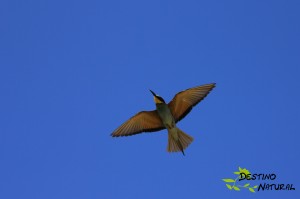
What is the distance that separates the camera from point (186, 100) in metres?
8.05

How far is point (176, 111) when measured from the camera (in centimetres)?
816

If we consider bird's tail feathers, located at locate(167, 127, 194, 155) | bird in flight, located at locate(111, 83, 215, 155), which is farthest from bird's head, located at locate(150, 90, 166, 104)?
bird's tail feathers, located at locate(167, 127, 194, 155)

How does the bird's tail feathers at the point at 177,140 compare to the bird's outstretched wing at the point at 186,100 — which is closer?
the bird's outstretched wing at the point at 186,100

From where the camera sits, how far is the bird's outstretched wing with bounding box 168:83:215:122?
26.0 ft

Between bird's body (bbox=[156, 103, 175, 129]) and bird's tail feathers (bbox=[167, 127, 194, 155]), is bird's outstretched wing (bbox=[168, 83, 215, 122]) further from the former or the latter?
bird's tail feathers (bbox=[167, 127, 194, 155])

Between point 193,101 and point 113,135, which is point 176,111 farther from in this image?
point 113,135

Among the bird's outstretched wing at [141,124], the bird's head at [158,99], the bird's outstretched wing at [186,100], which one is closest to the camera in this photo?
the bird's outstretched wing at [186,100]

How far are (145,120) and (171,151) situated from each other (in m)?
0.63

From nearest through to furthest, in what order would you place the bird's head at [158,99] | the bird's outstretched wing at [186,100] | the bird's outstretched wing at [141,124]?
the bird's outstretched wing at [186,100]
the bird's head at [158,99]
the bird's outstretched wing at [141,124]

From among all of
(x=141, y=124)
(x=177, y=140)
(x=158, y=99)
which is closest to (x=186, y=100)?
(x=158, y=99)

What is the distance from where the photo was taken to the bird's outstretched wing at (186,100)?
7.91 m

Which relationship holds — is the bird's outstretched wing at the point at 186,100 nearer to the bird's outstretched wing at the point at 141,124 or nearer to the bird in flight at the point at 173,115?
the bird in flight at the point at 173,115

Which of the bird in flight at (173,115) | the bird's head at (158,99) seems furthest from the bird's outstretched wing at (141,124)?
the bird's head at (158,99)

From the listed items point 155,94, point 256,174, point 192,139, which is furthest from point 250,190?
point 155,94
